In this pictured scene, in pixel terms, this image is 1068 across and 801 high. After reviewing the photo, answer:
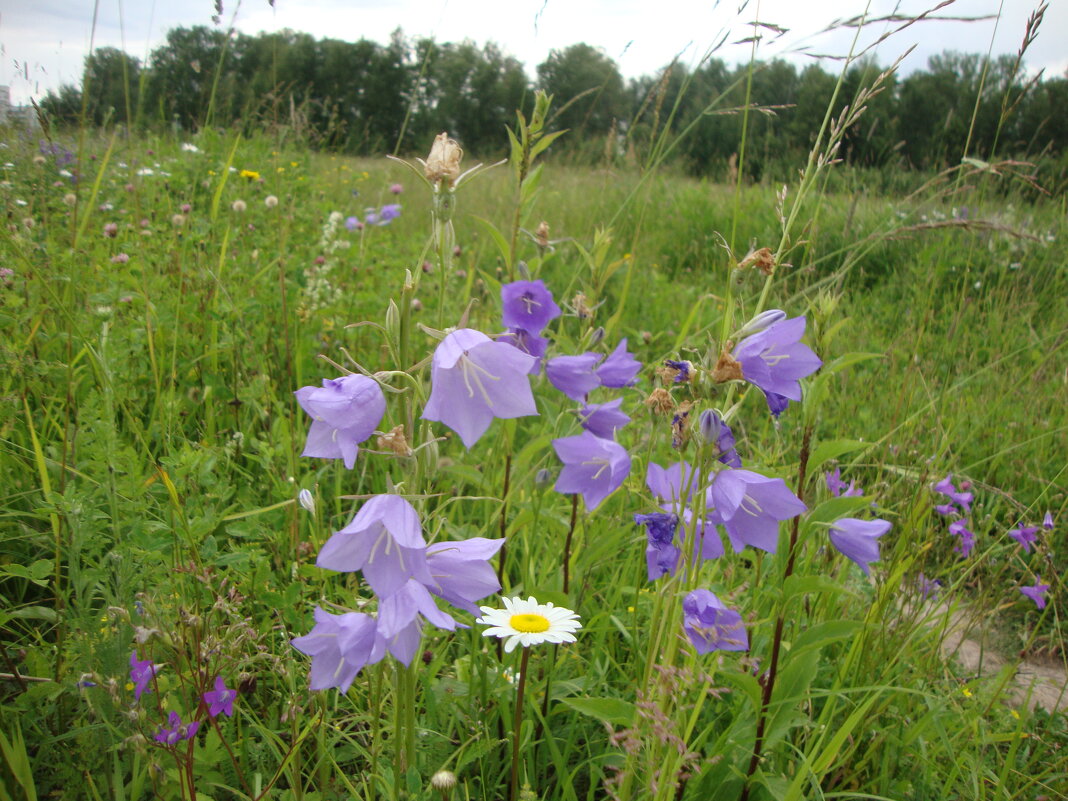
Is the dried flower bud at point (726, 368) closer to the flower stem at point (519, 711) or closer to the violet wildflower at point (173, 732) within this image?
the flower stem at point (519, 711)

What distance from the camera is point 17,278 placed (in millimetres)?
2285

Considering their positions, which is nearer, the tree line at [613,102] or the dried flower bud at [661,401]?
the dried flower bud at [661,401]

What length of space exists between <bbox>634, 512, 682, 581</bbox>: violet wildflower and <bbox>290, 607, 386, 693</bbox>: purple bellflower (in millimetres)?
491

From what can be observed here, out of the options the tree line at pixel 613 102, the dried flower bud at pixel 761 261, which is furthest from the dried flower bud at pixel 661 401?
the tree line at pixel 613 102

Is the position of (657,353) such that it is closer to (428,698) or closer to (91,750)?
(428,698)

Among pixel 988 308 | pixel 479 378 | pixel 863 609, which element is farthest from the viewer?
pixel 988 308

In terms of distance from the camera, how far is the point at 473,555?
1009mm

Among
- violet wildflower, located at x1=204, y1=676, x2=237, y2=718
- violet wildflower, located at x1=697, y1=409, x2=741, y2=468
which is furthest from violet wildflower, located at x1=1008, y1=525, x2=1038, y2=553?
violet wildflower, located at x1=204, y1=676, x2=237, y2=718

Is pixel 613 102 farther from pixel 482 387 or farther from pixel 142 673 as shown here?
pixel 142 673

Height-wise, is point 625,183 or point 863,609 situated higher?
point 625,183

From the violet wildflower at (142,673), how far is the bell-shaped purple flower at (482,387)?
64cm

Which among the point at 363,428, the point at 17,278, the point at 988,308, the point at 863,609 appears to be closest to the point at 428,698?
the point at 363,428

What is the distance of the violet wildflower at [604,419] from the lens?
1.64 m

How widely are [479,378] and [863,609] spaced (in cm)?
155
